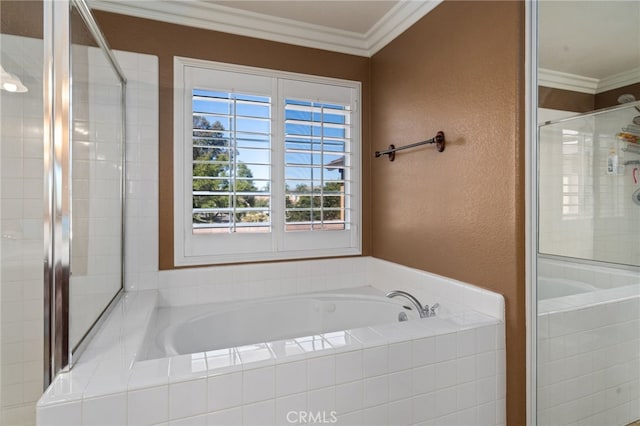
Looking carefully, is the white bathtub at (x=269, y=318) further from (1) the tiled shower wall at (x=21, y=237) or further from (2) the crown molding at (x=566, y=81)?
(2) the crown molding at (x=566, y=81)

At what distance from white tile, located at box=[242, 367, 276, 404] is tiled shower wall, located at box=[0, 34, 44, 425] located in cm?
105

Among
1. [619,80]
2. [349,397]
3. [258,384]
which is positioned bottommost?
[349,397]

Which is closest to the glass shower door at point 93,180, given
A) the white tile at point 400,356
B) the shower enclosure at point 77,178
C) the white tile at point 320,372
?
the shower enclosure at point 77,178

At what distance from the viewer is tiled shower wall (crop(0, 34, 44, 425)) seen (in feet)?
5.11

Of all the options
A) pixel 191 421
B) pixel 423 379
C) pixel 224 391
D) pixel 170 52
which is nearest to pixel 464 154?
pixel 423 379

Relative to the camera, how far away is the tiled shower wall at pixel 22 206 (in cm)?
156

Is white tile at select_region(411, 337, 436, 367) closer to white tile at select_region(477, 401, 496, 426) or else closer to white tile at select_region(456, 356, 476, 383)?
white tile at select_region(456, 356, 476, 383)

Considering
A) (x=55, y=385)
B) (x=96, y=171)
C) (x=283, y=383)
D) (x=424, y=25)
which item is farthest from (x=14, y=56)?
(x=424, y=25)

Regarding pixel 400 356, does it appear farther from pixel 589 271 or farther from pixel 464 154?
pixel 464 154

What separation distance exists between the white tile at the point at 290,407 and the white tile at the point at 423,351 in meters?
0.49

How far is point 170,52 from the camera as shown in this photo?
2.26 m

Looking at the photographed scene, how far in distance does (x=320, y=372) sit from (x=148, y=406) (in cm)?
58

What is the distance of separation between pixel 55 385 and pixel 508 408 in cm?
184

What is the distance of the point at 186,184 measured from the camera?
2.29m
